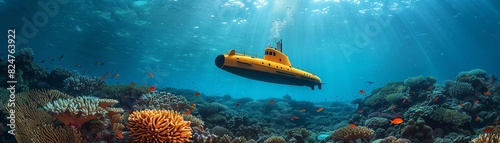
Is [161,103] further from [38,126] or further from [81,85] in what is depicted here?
[81,85]

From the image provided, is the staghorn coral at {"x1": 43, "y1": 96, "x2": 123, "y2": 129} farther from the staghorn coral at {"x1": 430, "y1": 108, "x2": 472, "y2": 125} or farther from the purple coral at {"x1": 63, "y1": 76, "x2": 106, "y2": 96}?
the staghorn coral at {"x1": 430, "y1": 108, "x2": 472, "y2": 125}

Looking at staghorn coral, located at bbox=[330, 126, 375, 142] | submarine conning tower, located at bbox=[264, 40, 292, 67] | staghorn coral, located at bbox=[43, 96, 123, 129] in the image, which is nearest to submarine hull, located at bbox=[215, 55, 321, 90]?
submarine conning tower, located at bbox=[264, 40, 292, 67]

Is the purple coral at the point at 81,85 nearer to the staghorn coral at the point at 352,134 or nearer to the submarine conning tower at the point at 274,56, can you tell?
the submarine conning tower at the point at 274,56

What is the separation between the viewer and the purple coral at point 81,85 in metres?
12.5

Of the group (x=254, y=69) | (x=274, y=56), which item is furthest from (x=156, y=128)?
(x=274, y=56)

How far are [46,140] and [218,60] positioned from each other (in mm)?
7548

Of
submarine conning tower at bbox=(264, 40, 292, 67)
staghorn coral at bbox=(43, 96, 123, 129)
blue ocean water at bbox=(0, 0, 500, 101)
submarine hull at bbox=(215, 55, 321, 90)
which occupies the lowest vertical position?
staghorn coral at bbox=(43, 96, 123, 129)

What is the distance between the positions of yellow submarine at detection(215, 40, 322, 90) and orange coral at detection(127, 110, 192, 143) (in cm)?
697

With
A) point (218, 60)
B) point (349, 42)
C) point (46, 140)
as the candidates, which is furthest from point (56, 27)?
point (349, 42)

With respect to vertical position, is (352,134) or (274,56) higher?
(274,56)

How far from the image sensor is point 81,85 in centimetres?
1270

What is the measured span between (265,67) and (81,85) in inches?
371

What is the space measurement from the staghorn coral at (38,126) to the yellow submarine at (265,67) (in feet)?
20.5

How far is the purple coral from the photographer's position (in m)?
12.5
